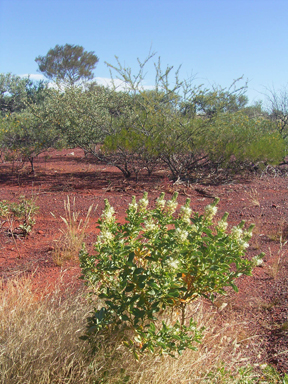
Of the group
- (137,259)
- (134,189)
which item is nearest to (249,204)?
(134,189)

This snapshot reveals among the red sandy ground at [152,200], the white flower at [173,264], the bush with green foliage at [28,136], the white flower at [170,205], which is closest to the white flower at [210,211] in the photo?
the white flower at [170,205]

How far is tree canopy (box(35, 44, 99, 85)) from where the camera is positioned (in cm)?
2856

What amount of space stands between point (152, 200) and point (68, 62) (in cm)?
2634

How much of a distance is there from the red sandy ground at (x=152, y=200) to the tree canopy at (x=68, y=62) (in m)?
19.5

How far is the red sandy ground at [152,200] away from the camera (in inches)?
119

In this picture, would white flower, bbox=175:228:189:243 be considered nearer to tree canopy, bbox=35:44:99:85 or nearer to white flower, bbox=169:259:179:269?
white flower, bbox=169:259:179:269

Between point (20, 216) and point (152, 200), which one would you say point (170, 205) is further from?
point (152, 200)

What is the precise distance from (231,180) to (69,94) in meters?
4.55

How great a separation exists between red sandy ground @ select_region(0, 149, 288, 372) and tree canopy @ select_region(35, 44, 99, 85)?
1949 centimetres

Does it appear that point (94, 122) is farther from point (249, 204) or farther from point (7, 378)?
point (7, 378)

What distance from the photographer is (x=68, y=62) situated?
29.5 meters

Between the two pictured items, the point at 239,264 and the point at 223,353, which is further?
the point at 223,353

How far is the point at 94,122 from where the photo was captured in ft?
26.9

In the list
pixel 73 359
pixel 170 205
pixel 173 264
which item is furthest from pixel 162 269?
pixel 73 359
